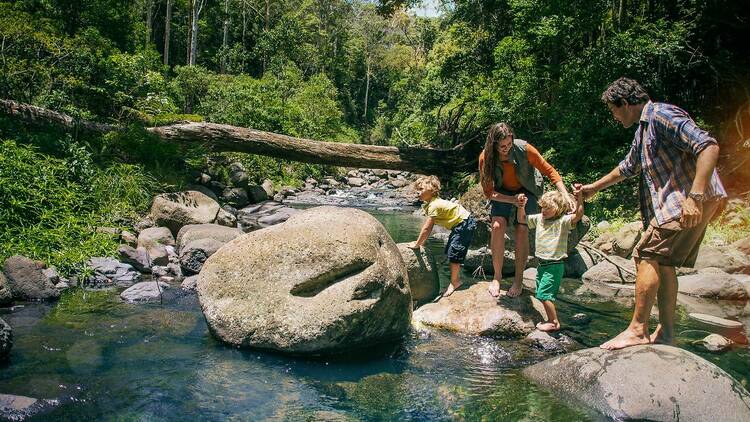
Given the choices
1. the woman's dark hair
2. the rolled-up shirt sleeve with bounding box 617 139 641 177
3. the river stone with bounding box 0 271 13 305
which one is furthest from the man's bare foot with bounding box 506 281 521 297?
the river stone with bounding box 0 271 13 305

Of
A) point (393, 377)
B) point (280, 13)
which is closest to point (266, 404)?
point (393, 377)

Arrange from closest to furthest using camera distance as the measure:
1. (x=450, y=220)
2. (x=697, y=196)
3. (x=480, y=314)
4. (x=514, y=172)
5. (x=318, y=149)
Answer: (x=697, y=196) < (x=514, y=172) < (x=480, y=314) < (x=450, y=220) < (x=318, y=149)

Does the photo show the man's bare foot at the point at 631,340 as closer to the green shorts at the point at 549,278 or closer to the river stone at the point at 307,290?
the green shorts at the point at 549,278

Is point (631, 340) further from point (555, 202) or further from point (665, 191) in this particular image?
point (555, 202)

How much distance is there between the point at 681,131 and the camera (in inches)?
157

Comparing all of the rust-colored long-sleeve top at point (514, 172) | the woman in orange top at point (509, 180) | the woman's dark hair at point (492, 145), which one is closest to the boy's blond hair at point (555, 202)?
the woman in orange top at point (509, 180)

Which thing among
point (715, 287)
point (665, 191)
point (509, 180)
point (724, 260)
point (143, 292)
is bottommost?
point (143, 292)

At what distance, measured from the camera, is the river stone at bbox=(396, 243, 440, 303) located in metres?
6.62

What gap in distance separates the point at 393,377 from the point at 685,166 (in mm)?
2789

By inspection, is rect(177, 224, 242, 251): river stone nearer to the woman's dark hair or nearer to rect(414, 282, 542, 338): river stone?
rect(414, 282, 542, 338): river stone

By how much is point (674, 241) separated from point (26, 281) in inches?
263

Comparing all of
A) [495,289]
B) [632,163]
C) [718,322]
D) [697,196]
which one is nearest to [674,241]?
[697,196]

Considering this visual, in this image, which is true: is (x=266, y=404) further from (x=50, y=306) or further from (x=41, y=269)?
(x=41, y=269)

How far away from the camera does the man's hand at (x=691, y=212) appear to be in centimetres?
388
